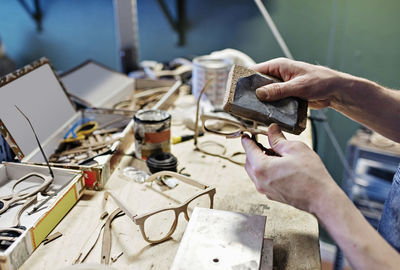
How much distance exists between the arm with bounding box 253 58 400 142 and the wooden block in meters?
0.31

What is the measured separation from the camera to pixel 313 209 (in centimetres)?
64

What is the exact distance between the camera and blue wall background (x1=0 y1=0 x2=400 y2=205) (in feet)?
6.42

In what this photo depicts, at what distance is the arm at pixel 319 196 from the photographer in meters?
0.58

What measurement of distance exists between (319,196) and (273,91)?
11.0 inches

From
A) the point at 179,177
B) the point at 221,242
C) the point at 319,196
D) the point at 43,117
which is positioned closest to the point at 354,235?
the point at 319,196

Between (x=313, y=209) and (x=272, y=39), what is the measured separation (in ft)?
5.45

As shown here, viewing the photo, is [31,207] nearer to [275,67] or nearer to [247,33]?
[275,67]

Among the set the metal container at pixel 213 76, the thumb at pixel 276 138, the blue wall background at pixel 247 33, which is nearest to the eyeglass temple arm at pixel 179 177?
the thumb at pixel 276 138

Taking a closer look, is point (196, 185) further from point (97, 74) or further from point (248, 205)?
point (97, 74)

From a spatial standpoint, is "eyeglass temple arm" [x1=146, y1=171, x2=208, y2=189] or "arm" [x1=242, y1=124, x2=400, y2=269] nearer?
"arm" [x1=242, y1=124, x2=400, y2=269]

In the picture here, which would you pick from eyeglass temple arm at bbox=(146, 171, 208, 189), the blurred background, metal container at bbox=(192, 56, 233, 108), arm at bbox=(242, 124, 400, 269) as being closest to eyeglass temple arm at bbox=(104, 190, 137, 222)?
eyeglass temple arm at bbox=(146, 171, 208, 189)

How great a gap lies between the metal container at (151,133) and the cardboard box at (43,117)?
0.20 ft

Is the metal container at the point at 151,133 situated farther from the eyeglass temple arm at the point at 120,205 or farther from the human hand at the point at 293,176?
the human hand at the point at 293,176

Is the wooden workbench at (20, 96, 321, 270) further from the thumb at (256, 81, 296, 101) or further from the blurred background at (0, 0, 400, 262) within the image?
the blurred background at (0, 0, 400, 262)
